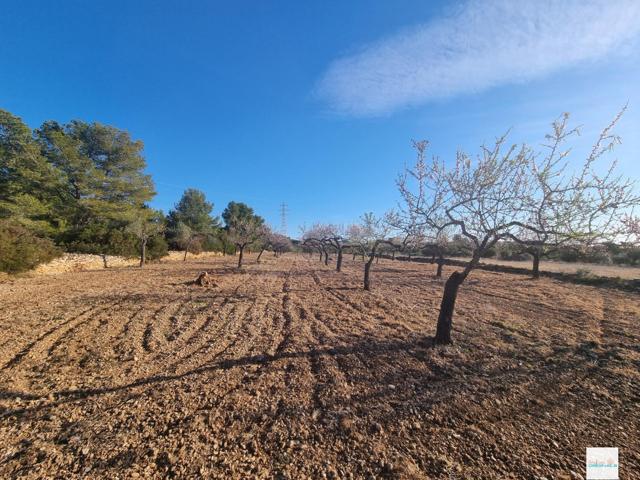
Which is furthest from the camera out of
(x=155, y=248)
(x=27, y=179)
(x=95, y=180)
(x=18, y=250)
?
(x=155, y=248)

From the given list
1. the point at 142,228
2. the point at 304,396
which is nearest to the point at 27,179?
the point at 142,228

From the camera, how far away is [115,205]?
22.2m

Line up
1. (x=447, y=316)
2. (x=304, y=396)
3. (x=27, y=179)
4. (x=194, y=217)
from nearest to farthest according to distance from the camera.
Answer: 1. (x=304, y=396)
2. (x=447, y=316)
3. (x=27, y=179)
4. (x=194, y=217)

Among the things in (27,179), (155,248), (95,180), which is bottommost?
(155,248)

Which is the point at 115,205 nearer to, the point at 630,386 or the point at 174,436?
the point at 174,436

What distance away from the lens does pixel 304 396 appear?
355 cm

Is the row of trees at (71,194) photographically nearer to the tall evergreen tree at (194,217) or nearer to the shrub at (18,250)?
the shrub at (18,250)

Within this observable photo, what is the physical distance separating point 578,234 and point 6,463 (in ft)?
29.0

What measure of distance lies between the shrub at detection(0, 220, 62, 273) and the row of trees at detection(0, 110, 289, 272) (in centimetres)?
4

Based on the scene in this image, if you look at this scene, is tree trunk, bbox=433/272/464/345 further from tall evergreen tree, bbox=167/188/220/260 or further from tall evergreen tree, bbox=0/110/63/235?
tall evergreen tree, bbox=167/188/220/260

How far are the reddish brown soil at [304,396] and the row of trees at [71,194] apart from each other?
13669mm

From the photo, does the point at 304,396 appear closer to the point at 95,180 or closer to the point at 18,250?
the point at 18,250

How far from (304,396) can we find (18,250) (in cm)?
1896

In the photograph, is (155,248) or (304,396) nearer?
(304,396)
